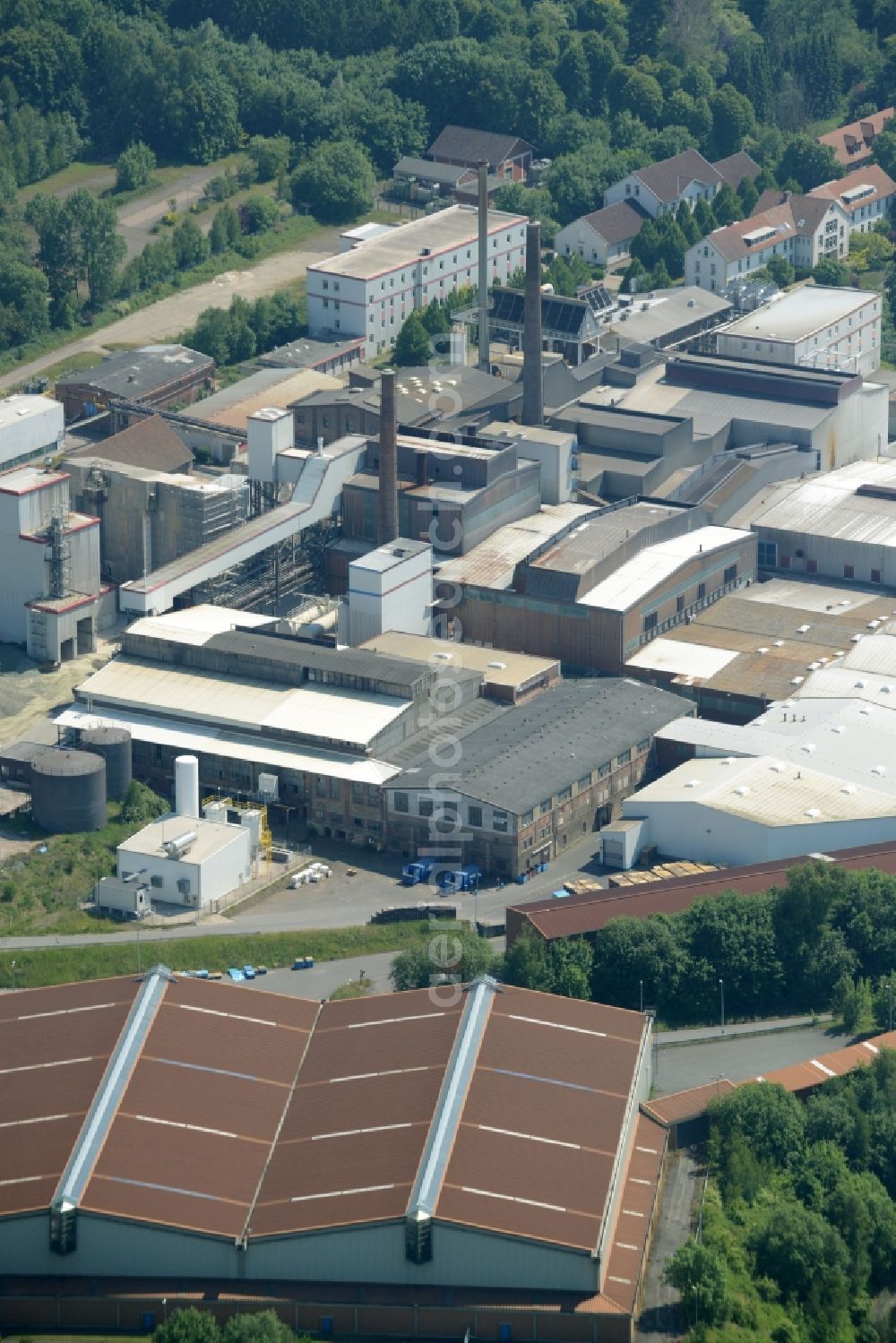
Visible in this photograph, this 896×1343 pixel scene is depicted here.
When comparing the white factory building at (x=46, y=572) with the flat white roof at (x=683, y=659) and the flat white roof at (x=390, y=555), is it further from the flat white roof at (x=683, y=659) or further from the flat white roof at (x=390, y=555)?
the flat white roof at (x=683, y=659)

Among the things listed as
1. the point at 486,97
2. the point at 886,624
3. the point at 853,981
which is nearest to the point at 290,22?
the point at 486,97

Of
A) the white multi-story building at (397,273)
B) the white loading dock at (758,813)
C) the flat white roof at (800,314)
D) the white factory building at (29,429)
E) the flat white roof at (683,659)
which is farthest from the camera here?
the white multi-story building at (397,273)

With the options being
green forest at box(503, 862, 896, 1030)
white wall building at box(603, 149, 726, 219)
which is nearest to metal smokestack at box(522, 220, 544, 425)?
white wall building at box(603, 149, 726, 219)

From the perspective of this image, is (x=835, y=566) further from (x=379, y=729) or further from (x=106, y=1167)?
(x=106, y=1167)

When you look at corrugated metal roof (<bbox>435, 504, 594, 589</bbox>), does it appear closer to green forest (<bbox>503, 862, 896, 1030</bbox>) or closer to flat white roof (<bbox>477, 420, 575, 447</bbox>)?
flat white roof (<bbox>477, 420, 575, 447</bbox>)

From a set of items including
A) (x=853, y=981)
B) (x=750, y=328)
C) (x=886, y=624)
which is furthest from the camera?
(x=750, y=328)

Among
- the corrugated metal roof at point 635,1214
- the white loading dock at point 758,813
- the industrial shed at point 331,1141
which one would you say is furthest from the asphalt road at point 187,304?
the corrugated metal roof at point 635,1214
